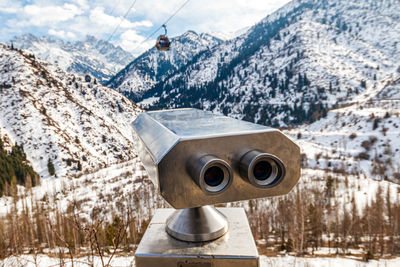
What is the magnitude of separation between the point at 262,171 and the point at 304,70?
12342 centimetres

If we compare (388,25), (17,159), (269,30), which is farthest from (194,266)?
(269,30)

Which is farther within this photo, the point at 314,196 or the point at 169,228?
the point at 314,196

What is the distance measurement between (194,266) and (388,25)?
17669cm

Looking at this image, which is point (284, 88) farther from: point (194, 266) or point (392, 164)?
point (194, 266)

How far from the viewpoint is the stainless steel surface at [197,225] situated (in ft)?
6.08

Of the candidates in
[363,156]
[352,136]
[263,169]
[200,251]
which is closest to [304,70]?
[352,136]

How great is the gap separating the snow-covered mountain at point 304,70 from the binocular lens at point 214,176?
89.3 meters

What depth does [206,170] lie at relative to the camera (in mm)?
1495

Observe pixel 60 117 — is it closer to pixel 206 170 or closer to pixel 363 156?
pixel 363 156

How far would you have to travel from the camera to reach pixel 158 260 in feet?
5.64

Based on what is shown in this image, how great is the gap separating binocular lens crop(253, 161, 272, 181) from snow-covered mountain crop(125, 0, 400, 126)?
89.1m

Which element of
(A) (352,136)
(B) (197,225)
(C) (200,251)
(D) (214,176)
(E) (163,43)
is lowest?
(C) (200,251)

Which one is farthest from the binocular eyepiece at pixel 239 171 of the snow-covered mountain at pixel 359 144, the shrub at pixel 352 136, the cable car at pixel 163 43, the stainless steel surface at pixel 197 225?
the shrub at pixel 352 136

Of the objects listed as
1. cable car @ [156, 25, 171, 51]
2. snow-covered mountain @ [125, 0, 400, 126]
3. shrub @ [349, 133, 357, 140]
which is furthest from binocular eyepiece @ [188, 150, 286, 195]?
snow-covered mountain @ [125, 0, 400, 126]
